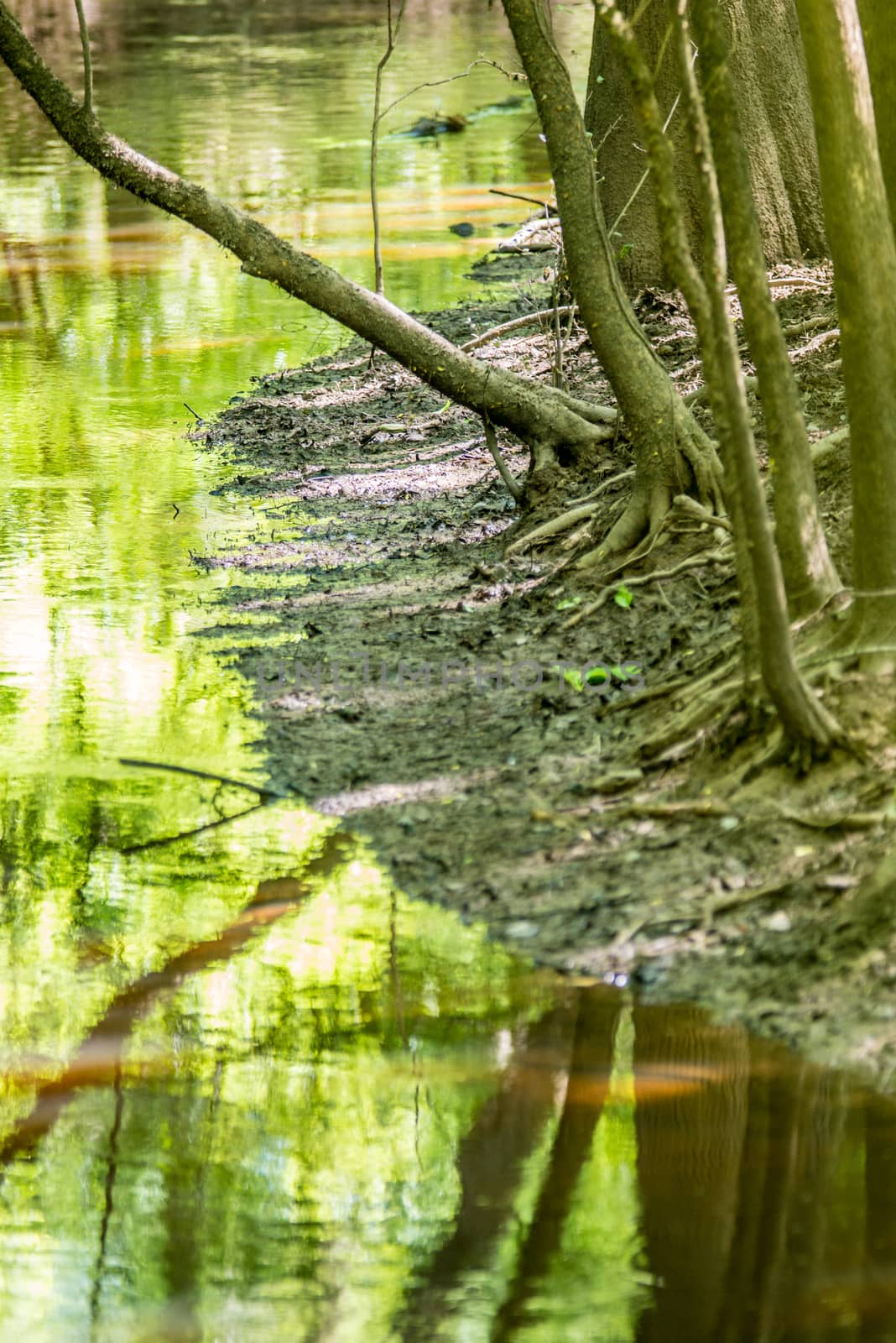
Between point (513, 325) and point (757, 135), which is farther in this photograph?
point (757, 135)

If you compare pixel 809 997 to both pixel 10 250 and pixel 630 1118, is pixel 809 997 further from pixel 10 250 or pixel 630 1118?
pixel 10 250

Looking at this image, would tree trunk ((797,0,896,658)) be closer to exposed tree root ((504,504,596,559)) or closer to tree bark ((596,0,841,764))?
tree bark ((596,0,841,764))

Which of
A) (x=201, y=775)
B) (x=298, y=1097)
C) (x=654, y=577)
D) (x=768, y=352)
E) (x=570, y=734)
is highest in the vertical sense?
(x=768, y=352)

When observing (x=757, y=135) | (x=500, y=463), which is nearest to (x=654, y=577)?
(x=500, y=463)

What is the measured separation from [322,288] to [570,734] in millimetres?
3470

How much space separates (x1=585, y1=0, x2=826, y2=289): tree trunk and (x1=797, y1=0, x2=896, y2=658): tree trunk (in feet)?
19.0

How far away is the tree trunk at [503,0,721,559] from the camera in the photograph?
24.7 feet

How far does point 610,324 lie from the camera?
7.62 m

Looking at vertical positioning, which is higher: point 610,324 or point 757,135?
point 757,135

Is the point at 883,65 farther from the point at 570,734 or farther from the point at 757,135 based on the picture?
the point at 757,135

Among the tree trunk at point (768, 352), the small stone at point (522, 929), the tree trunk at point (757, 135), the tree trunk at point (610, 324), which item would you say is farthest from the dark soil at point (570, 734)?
the tree trunk at point (757, 135)

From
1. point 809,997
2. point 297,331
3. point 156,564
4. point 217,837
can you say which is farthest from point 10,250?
point 809,997

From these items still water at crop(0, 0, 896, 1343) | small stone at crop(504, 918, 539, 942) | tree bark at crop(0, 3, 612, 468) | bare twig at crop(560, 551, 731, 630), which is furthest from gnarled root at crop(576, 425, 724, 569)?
small stone at crop(504, 918, 539, 942)

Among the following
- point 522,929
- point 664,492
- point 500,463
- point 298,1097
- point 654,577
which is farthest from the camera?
point 500,463
